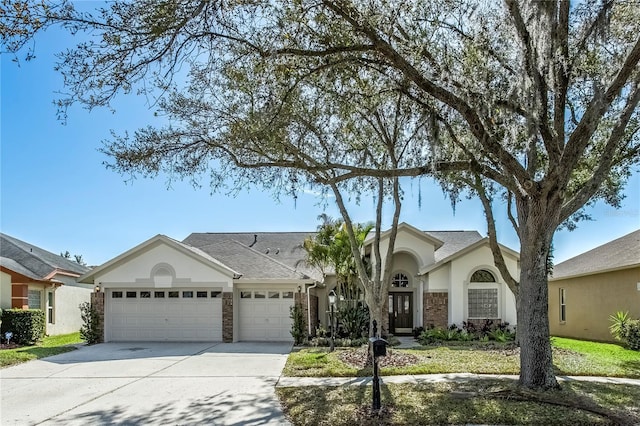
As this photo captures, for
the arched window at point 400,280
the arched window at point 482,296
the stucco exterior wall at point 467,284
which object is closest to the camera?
the stucco exterior wall at point 467,284

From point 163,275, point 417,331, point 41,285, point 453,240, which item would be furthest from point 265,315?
point 453,240

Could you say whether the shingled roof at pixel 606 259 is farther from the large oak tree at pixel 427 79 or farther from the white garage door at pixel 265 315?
the white garage door at pixel 265 315

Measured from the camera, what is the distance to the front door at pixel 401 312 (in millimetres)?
21453

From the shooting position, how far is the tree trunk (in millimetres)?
8469

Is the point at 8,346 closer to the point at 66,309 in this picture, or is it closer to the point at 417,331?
the point at 66,309

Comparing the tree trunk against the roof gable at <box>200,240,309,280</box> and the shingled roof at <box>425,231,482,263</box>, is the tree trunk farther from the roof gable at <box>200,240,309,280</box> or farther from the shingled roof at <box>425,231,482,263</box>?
the shingled roof at <box>425,231,482,263</box>

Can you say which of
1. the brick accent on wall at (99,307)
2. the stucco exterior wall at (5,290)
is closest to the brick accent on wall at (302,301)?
the brick accent on wall at (99,307)

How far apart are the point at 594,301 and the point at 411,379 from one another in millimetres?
13749

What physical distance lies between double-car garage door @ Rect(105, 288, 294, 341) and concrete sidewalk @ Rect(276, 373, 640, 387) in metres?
7.68

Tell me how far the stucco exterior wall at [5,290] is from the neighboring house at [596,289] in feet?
72.0

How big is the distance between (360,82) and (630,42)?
4.95 metres

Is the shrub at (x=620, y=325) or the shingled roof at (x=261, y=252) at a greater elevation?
the shingled roof at (x=261, y=252)

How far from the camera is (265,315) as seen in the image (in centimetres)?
1808

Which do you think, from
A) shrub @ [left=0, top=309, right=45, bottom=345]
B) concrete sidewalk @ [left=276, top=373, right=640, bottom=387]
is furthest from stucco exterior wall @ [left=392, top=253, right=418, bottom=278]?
shrub @ [left=0, top=309, right=45, bottom=345]
